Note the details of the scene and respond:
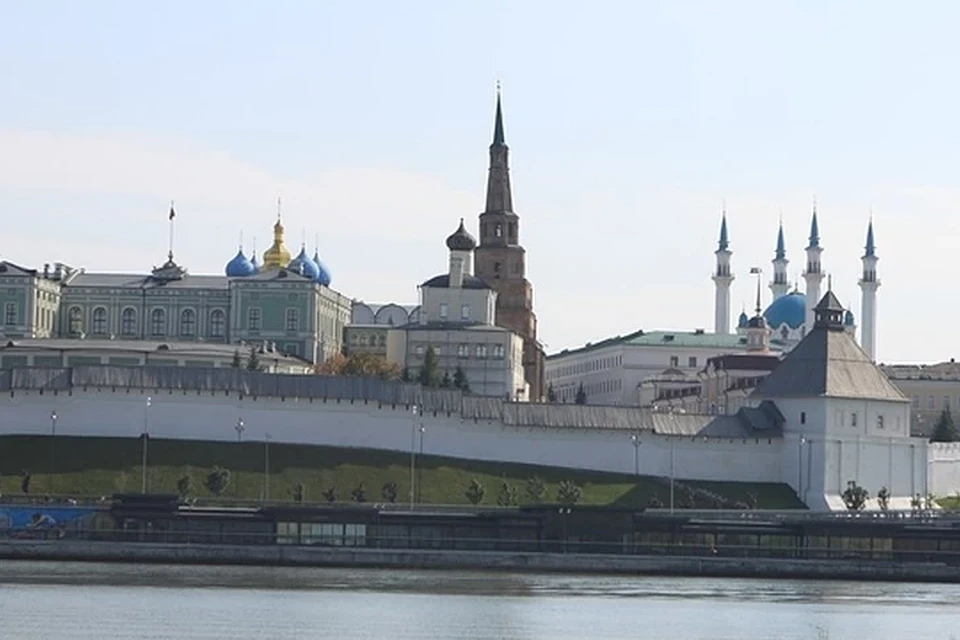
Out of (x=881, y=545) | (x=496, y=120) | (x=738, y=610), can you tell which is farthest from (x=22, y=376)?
(x=496, y=120)

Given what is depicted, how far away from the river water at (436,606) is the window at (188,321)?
235 feet

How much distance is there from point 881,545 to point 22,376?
38.1 metres

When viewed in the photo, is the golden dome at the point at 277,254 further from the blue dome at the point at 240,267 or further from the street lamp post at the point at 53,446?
the street lamp post at the point at 53,446

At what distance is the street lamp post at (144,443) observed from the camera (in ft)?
343

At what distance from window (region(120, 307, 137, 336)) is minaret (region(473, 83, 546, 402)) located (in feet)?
69.4

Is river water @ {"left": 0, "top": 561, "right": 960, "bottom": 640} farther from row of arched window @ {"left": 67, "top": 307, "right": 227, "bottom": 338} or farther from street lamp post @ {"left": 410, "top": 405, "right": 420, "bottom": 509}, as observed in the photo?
row of arched window @ {"left": 67, "top": 307, "right": 227, "bottom": 338}

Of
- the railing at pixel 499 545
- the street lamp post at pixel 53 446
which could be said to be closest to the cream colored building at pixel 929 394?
the street lamp post at pixel 53 446

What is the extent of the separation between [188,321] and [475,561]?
7018cm

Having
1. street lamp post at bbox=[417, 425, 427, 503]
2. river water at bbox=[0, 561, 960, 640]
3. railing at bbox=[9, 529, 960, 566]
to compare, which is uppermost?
street lamp post at bbox=[417, 425, 427, 503]

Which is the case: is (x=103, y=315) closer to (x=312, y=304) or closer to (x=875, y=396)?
(x=312, y=304)

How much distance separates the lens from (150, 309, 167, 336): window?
15300 cm

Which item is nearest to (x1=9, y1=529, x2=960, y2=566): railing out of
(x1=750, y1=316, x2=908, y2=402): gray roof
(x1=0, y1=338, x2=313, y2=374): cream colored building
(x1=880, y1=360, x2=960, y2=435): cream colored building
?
(x1=750, y1=316, x2=908, y2=402): gray roof

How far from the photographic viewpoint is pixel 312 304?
500 ft

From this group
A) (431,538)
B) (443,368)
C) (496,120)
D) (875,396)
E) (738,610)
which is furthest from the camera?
Result: (496,120)
